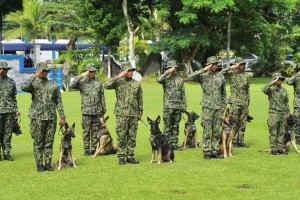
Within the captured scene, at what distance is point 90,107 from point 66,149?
217 cm

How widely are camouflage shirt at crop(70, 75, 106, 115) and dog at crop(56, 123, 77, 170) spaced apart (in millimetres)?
1915

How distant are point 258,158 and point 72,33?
129ft

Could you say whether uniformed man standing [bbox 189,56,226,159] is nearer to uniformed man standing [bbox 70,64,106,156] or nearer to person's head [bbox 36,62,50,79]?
uniformed man standing [bbox 70,64,106,156]

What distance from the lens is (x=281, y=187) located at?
1079cm

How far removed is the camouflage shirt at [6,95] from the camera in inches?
540

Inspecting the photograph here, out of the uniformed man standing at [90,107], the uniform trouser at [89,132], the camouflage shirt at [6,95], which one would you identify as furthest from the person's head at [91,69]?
the camouflage shirt at [6,95]

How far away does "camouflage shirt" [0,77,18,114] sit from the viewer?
45.0ft

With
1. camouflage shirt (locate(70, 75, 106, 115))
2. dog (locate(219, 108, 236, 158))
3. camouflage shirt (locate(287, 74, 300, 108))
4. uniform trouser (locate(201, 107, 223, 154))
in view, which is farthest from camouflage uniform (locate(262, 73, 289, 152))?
camouflage shirt (locate(70, 75, 106, 115))

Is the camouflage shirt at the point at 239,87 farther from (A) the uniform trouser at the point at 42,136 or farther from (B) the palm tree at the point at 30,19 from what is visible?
(B) the palm tree at the point at 30,19

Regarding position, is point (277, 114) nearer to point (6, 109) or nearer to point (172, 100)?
point (172, 100)

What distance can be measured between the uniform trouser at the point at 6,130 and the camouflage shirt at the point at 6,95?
0.17 m

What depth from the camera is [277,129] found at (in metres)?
14.4

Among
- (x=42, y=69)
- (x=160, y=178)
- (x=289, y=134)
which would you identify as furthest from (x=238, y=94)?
(x=42, y=69)

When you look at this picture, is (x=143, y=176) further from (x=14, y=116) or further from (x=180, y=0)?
(x=180, y=0)
